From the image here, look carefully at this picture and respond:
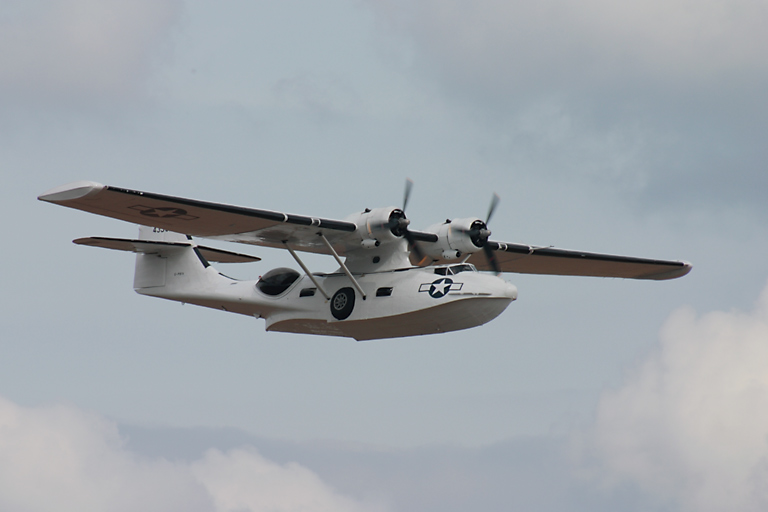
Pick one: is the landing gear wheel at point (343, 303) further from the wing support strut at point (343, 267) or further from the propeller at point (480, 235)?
the propeller at point (480, 235)

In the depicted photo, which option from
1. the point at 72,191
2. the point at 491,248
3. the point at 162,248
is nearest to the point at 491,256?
the point at 491,248

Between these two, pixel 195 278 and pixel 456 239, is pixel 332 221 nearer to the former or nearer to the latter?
pixel 456 239

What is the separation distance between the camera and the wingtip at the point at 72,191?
723 inches

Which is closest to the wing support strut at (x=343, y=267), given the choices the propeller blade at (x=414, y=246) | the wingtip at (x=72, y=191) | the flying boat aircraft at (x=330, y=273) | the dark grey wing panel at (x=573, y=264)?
the flying boat aircraft at (x=330, y=273)

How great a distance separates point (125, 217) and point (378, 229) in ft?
16.9

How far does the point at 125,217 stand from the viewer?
20125 millimetres

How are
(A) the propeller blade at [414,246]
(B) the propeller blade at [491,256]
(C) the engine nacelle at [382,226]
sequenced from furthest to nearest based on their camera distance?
(B) the propeller blade at [491,256], (A) the propeller blade at [414,246], (C) the engine nacelle at [382,226]

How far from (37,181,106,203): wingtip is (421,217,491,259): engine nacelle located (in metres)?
7.48

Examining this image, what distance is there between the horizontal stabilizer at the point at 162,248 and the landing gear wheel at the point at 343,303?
437 cm

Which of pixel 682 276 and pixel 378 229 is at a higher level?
pixel 682 276

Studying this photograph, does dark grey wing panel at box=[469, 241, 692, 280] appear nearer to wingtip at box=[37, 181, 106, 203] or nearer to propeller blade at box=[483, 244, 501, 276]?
propeller blade at box=[483, 244, 501, 276]

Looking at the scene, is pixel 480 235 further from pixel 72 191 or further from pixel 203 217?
pixel 72 191

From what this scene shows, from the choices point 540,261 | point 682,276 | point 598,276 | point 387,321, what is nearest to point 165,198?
point 387,321

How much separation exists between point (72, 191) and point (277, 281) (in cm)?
580
